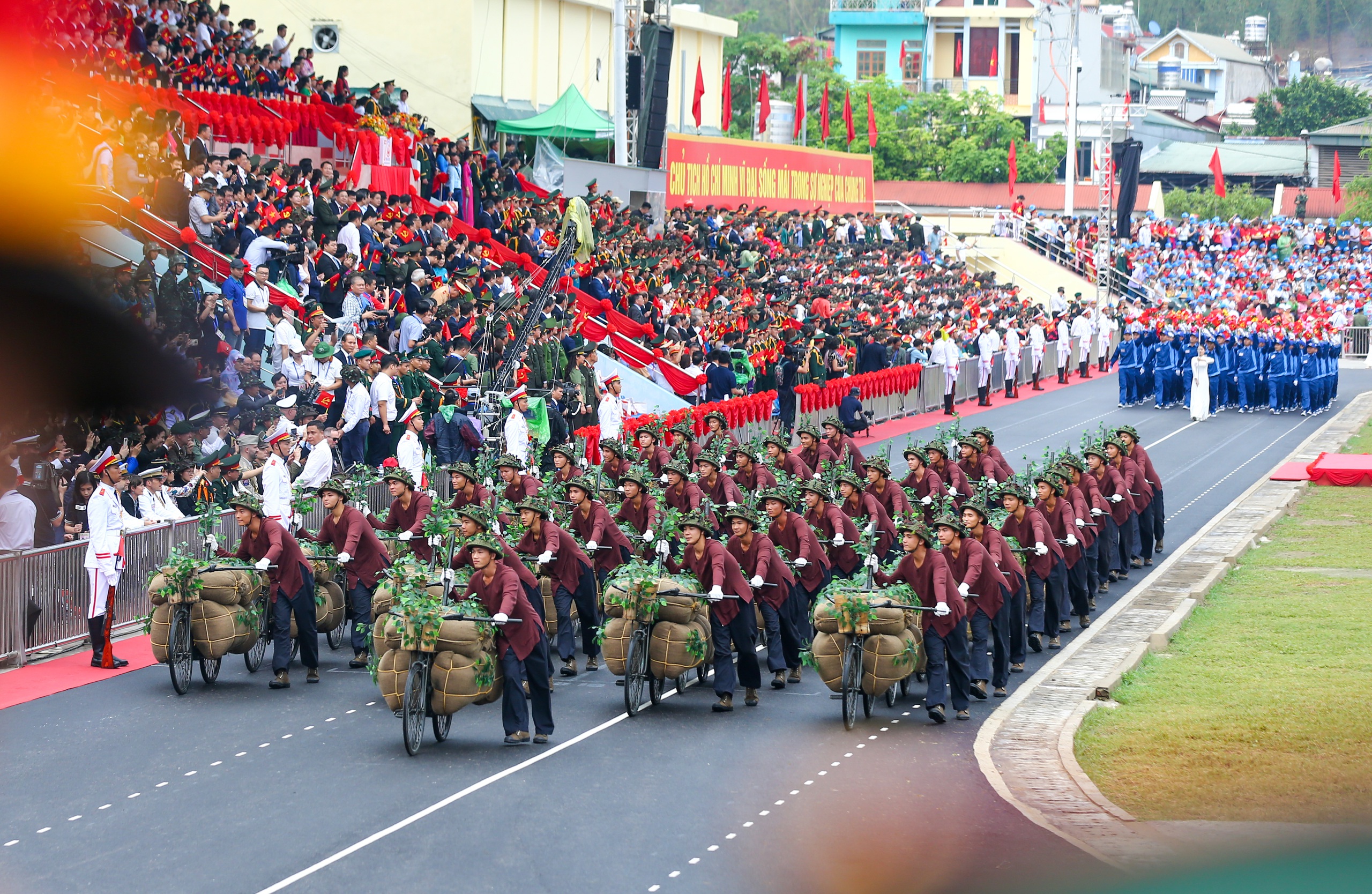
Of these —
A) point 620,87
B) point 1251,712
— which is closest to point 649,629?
point 1251,712

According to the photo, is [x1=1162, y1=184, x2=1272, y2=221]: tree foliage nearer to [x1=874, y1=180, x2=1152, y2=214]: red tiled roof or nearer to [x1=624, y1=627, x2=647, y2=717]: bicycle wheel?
[x1=874, y1=180, x2=1152, y2=214]: red tiled roof

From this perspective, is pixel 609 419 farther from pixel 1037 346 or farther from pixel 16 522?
pixel 1037 346

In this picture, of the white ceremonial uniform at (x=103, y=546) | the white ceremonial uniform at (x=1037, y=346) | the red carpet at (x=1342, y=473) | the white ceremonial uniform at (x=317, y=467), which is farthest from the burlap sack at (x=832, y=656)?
the white ceremonial uniform at (x=1037, y=346)

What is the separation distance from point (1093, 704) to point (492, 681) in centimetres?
497

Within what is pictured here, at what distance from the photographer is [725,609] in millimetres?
13531

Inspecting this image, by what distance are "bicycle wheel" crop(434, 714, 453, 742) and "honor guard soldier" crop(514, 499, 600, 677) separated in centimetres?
252

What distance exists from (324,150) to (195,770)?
65.1 ft

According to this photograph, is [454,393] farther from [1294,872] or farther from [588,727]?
[1294,872]

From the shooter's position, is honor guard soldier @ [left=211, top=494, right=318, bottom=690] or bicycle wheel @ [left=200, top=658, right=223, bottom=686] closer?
bicycle wheel @ [left=200, top=658, right=223, bottom=686]

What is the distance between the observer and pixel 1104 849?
30.5ft

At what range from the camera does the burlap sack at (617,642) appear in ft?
42.8

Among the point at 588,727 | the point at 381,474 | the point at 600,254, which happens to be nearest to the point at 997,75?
the point at 600,254

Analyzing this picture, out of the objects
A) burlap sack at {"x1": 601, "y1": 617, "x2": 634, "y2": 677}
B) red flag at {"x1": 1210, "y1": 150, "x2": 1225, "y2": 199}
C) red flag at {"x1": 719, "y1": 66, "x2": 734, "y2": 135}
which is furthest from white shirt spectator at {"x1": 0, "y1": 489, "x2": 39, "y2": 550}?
red flag at {"x1": 1210, "y1": 150, "x2": 1225, "y2": 199}

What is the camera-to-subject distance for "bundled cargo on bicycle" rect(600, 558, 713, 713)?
13.0 meters
